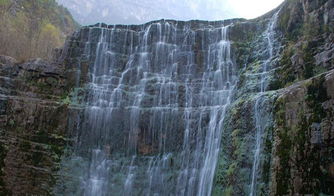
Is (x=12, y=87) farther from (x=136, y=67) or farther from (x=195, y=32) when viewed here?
(x=195, y=32)

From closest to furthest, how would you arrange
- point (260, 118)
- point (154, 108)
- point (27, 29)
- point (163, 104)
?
point (260, 118) → point (154, 108) → point (163, 104) → point (27, 29)

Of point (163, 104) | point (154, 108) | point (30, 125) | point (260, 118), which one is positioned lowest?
point (30, 125)

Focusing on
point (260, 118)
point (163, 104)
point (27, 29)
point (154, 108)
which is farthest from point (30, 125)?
point (27, 29)

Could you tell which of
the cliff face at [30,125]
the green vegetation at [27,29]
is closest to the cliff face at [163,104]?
the cliff face at [30,125]

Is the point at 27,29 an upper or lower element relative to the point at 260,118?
upper

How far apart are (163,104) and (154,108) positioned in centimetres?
54

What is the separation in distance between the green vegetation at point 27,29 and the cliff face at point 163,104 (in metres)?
4.24

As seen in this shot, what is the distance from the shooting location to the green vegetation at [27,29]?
27344mm

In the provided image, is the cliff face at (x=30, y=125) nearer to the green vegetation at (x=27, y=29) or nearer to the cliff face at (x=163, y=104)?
the cliff face at (x=163, y=104)

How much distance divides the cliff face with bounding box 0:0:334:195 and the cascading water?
0.18ft

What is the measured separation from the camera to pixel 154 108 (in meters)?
20.5

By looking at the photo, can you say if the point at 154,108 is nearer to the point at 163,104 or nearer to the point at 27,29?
the point at 163,104

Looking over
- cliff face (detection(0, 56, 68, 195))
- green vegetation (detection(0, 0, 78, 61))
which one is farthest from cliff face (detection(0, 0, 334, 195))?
green vegetation (detection(0, 0, 78, 61))

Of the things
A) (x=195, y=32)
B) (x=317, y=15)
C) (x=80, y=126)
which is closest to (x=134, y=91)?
(x=80, y=126)
